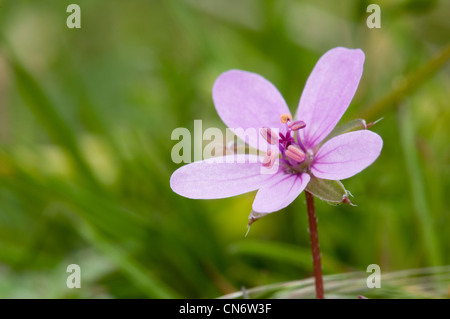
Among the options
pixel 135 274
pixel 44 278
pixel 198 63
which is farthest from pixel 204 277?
pixel 198 63

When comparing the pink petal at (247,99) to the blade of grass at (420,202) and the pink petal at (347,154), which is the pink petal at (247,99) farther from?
the blade of grass at (420,202)

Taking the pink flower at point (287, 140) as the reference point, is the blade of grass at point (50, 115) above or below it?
above

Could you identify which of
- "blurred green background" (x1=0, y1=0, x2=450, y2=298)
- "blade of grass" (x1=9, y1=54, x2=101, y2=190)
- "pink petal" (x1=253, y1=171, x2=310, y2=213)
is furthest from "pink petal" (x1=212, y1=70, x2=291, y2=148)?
"blade of grass" (x1=9, y1=54, x2=101, y2=190)

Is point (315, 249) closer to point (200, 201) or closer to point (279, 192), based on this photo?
point (279, 192)

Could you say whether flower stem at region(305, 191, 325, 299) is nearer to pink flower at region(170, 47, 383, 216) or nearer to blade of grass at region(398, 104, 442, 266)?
A: pink flower at region(170, 47, 383, 216)

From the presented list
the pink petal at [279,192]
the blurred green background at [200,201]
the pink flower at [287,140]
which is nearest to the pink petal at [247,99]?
the pink flower at [287,140]

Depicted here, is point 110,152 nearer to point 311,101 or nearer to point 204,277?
point 204,277
